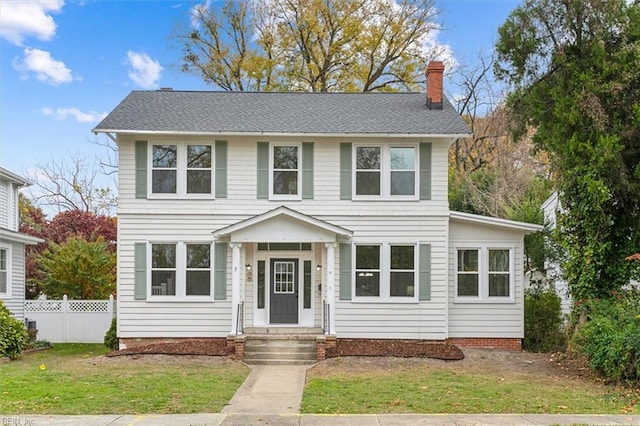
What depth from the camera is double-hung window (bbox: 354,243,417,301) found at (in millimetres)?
16891

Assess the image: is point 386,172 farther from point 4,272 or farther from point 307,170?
point 4,272

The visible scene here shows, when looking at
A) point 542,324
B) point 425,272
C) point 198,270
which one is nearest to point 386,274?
point 425,272

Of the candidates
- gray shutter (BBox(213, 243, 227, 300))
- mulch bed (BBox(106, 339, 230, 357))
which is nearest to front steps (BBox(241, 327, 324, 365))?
mulch bed (BBox(106, 339, 230, 357))

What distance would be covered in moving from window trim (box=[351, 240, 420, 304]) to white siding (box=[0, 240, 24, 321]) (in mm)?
11515

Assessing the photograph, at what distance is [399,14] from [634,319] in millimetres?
22378

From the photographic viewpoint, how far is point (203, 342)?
16.2 metres

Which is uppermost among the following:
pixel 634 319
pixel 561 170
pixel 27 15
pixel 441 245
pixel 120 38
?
pixel 120 38

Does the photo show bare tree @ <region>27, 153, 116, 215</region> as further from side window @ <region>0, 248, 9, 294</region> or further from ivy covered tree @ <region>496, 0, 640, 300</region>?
ivy covered tree @ <region>496, 0, 640, 300</region>

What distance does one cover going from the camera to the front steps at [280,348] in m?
15.0

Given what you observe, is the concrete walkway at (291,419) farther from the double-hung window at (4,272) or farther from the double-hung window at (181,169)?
the double-hung window at (4,272)

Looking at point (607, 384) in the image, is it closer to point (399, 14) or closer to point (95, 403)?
point (95, 403)

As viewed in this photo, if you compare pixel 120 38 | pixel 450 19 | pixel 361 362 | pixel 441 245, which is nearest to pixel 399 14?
pixel 450 19

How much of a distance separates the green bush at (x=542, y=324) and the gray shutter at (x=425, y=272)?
10.9ft

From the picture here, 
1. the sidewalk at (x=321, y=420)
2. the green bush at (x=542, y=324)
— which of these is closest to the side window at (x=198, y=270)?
the sidewalk at (x=321, y=420)
